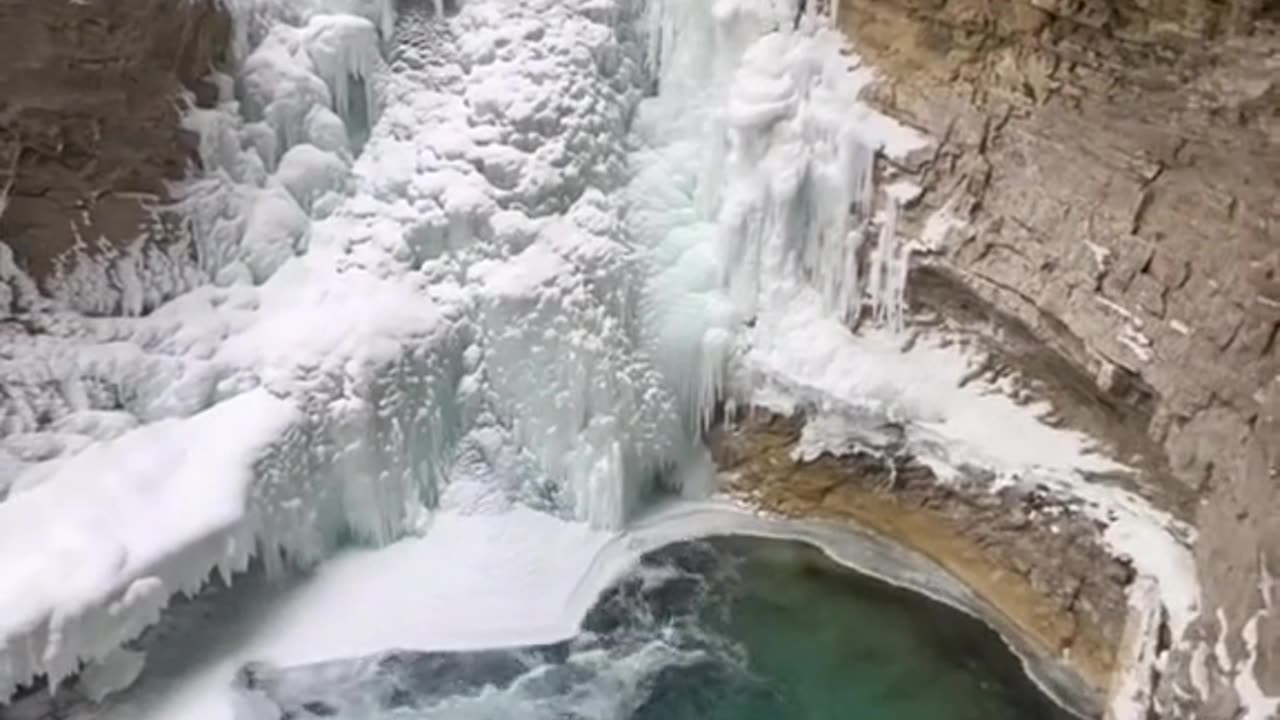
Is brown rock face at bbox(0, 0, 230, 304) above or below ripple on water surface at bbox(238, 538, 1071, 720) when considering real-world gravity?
above

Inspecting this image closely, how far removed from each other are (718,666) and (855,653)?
619 millimetres

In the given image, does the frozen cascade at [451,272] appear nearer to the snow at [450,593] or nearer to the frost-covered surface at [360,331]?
A: the frost-covered surface at [360,331]

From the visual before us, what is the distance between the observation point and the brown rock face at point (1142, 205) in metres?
4.97

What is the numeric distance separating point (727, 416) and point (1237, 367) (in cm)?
246

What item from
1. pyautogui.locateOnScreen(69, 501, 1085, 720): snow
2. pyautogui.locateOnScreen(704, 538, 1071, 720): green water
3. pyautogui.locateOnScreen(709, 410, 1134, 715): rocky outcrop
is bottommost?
pyautogui.locateOnScreen(704, 538, 1071, 720): green water

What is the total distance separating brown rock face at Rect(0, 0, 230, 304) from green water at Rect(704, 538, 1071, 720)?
310 cm

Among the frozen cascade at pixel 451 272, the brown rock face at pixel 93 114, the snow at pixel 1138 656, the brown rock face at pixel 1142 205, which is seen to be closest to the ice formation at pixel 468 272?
the frozen cascade at pixel 451 272

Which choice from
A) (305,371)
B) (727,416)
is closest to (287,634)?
(305,371)

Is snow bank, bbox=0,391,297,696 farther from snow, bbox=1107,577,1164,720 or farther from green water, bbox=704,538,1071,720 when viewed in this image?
snow, bbox=1107,577,1164,720

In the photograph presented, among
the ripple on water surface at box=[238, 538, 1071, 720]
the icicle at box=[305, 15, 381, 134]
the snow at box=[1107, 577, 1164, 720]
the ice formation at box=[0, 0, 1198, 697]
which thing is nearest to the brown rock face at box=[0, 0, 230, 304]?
the ice formation at box=[0, 0, 1198, 697]

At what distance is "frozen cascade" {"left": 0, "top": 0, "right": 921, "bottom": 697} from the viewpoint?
5.70 meters

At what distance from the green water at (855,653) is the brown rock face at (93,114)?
10.2 feet

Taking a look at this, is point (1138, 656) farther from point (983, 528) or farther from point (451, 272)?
point (451, 272)

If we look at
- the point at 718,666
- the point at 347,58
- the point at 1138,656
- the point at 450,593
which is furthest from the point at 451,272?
the point at 1138,656
